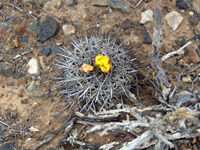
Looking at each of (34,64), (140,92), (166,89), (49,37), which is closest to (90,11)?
(49,37)

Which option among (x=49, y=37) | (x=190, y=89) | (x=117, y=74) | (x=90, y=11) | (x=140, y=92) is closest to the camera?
(x=117, y=74)

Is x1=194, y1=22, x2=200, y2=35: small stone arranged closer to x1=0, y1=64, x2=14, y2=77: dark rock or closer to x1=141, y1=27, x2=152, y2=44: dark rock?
x1=141, y1=27, x2=152, y2=44: dark rock

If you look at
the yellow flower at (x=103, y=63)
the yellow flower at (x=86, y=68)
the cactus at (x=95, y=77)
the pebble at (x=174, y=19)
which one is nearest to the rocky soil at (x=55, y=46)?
the pebble at (x=174, y=19)

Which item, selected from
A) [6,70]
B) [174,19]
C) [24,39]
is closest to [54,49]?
[24,39]

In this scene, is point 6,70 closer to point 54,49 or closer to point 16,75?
point 16,75

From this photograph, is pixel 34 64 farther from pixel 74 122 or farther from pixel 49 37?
pixel 74 122

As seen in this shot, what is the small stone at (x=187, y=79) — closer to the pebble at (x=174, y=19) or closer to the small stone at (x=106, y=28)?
the pebble at (x=174, y=19)
